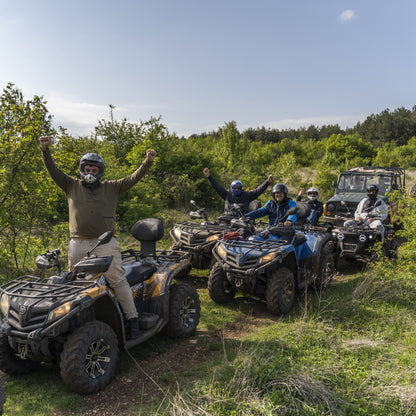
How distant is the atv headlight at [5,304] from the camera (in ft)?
11.6

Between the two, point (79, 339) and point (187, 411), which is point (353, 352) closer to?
point (187, 411)

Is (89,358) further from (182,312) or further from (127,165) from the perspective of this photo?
(127,165)

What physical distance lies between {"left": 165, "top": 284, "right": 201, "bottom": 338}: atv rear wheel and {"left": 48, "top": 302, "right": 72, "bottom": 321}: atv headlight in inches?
63.9

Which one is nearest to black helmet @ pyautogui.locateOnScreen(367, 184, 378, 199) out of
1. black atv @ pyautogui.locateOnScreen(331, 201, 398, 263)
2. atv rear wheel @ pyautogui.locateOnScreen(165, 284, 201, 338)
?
black atv @ pyautogui.locateOnScreen(331, 201, 398, 263)

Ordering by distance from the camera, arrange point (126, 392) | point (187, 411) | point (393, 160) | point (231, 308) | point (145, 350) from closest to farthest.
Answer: point (187, 411), point (126, 392), point (145, 350), point (231, 308), point (393, 160)

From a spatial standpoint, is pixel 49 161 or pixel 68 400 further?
pixel 49 161

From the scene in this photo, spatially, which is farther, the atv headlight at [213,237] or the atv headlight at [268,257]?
the atv headlight at [213,237]

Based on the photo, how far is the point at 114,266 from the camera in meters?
3.95

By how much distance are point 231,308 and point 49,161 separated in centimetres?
366

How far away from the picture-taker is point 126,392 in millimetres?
3705

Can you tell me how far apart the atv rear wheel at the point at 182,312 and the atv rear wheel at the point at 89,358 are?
1.11m

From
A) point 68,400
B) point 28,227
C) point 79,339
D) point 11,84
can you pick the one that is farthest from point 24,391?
point 11,84

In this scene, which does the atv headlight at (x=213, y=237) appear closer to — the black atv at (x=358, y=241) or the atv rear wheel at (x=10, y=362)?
the black atv at (x=358, y=241)

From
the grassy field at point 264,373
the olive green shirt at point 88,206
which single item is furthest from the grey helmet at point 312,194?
the olive green shirt at point 88,206
